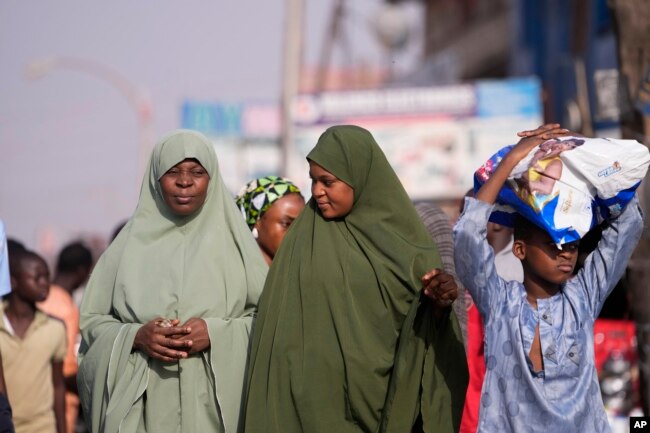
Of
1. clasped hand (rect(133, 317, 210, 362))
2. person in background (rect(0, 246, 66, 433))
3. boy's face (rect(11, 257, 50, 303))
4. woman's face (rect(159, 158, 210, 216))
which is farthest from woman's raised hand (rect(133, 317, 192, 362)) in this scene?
boy's face (rect(11, 257, 50, 303))

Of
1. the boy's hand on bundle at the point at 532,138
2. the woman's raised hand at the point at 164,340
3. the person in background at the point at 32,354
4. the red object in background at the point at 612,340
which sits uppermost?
the boy's hand on bundle at the point at 532,138

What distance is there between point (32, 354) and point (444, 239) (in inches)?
97.1

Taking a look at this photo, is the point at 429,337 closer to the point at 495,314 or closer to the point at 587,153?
the point at 495,314

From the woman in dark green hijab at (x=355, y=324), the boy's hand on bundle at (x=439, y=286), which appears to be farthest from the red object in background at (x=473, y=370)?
the boy's hand on bundle at (x=439, y=286)

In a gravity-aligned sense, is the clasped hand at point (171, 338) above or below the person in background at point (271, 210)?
below

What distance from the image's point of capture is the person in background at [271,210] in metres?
5.88

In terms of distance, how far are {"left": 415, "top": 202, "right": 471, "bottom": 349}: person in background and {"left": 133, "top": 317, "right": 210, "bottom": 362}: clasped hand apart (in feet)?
3.41

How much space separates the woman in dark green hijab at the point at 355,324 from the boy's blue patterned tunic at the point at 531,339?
27cm

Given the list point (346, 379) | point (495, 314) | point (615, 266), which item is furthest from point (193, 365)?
point (615, 266)

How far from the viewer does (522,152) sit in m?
4.10

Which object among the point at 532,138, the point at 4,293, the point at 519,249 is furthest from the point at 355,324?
the point at 4,293

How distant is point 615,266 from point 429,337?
2.31ft

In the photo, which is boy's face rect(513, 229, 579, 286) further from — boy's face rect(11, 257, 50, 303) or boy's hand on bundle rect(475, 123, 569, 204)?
boy's face rect(11, 257, 50, 303)

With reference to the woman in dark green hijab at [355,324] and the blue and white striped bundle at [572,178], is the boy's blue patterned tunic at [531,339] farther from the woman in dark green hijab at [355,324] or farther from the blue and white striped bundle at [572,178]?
the woman in dark green hijab at [355,324]
